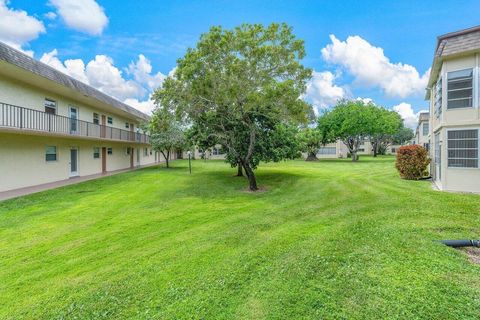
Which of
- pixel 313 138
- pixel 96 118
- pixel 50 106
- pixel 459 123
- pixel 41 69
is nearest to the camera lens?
pixel 459 123

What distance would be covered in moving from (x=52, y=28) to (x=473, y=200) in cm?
2250

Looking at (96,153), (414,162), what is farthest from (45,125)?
(414,162)

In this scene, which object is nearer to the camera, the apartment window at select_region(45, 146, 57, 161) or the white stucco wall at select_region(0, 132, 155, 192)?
the white stucco wall at select_region(0, 132, 155, 192)

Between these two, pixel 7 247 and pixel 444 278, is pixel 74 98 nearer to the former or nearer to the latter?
pixel 7 247

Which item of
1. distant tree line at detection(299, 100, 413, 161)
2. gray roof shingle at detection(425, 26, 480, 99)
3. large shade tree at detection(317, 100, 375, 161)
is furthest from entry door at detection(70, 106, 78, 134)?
large shade tree at detection(317, 100, 375, 161)

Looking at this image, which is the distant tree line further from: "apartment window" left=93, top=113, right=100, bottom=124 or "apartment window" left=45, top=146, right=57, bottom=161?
"apartment window" left=45, top=146, right=57, bottom=161

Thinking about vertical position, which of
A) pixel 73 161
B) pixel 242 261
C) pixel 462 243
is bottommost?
pixel 242 261

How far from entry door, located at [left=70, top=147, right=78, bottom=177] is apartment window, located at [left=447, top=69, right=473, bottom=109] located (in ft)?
68.9

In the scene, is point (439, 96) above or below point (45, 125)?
above

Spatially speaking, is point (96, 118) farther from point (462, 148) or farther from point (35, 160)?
point (462, 148)

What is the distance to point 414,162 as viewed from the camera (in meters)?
13.7

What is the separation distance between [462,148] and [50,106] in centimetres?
2075

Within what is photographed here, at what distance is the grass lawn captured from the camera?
129 inches

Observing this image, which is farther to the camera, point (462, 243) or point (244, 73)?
point (244, 73)
